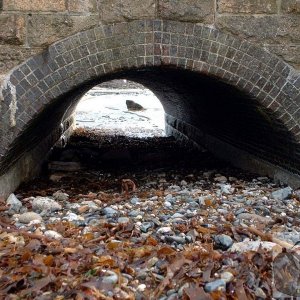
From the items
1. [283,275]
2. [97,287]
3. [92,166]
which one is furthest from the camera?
[92,166]

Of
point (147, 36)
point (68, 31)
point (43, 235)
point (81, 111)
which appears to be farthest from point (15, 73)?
point (81, 111)

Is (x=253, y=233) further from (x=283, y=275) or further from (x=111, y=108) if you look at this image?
(x=111, y=108)

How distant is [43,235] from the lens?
4.02 m

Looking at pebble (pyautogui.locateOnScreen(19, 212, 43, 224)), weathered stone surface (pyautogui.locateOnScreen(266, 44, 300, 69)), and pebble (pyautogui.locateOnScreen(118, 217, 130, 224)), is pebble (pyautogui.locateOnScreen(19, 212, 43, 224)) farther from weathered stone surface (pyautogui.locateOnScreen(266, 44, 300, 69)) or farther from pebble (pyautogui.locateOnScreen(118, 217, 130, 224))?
weathered stone surface (pyautogui.locateOnScreen(266, 44, 300, 69))

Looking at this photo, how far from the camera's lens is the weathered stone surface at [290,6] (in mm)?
5516

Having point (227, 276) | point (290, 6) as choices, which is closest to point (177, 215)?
point (227, 276)

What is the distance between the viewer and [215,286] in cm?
312

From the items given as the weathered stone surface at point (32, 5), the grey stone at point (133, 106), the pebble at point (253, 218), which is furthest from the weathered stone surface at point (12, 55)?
the grey stone at point (133, 106)

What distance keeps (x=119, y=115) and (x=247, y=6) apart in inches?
602

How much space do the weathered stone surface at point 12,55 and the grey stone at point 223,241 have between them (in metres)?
2.72

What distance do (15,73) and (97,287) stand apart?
2.89m

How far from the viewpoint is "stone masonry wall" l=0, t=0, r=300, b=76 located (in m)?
5.23

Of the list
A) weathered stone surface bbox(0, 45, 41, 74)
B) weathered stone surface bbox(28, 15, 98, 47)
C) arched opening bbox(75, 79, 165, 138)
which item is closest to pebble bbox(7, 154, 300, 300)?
weathered stone surface bbox(0, 45, 41, 74)

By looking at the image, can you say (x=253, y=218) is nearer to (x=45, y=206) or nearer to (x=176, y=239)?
(x=176, y=239)
